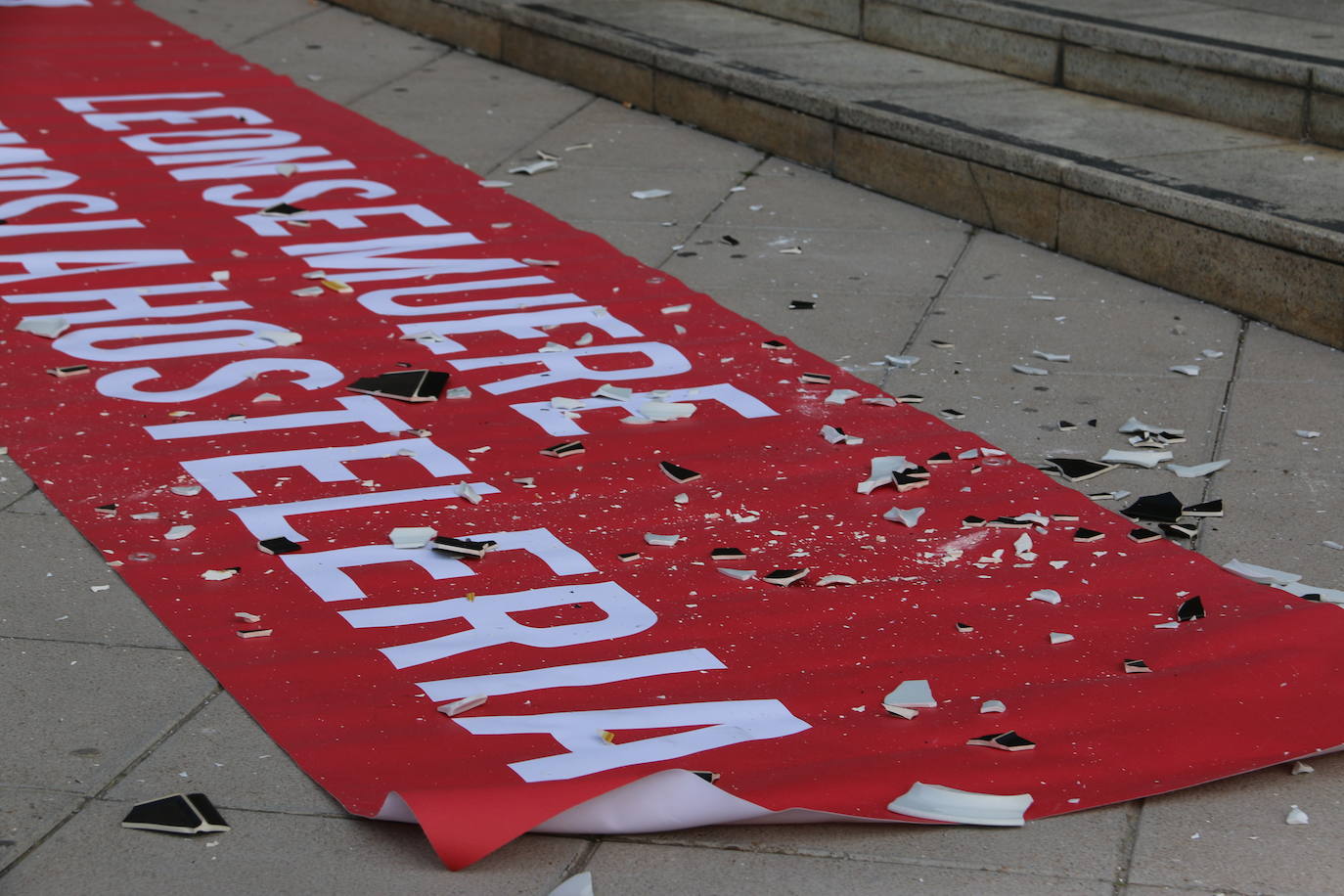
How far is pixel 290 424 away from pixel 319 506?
548 millimetres

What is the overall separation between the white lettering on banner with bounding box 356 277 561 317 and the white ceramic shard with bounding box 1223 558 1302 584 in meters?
2.47

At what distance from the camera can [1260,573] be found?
367cm

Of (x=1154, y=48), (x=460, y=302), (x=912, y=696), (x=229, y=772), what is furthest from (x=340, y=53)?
(x=912, y=696)

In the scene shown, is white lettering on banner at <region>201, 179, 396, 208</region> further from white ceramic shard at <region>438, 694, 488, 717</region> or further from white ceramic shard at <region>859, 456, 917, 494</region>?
white ceramic shard at <region>438, 694, 488, 717</region>

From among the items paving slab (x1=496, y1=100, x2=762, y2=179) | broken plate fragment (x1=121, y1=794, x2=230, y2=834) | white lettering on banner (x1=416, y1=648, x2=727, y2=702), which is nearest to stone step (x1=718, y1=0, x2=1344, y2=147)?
paving slab (x1=496, y1=100, x2=762, y2=179)

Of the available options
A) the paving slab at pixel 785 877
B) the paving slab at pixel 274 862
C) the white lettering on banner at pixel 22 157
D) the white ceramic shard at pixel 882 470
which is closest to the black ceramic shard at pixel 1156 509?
the white ceramic shard at pixel 882 470

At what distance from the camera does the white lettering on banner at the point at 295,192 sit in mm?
6434

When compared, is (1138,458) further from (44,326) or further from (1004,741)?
(44,326)

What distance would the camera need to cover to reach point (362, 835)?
2.84 m

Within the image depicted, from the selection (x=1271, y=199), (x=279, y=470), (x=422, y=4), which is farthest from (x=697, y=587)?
(x=422, y=4)

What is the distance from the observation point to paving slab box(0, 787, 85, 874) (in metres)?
2.79

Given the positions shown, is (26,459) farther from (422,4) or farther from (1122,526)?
(422,4)

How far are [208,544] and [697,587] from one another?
1.16 meters

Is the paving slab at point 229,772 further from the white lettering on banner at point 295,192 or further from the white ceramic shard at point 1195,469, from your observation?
the white lettering on banner at point 295,192
